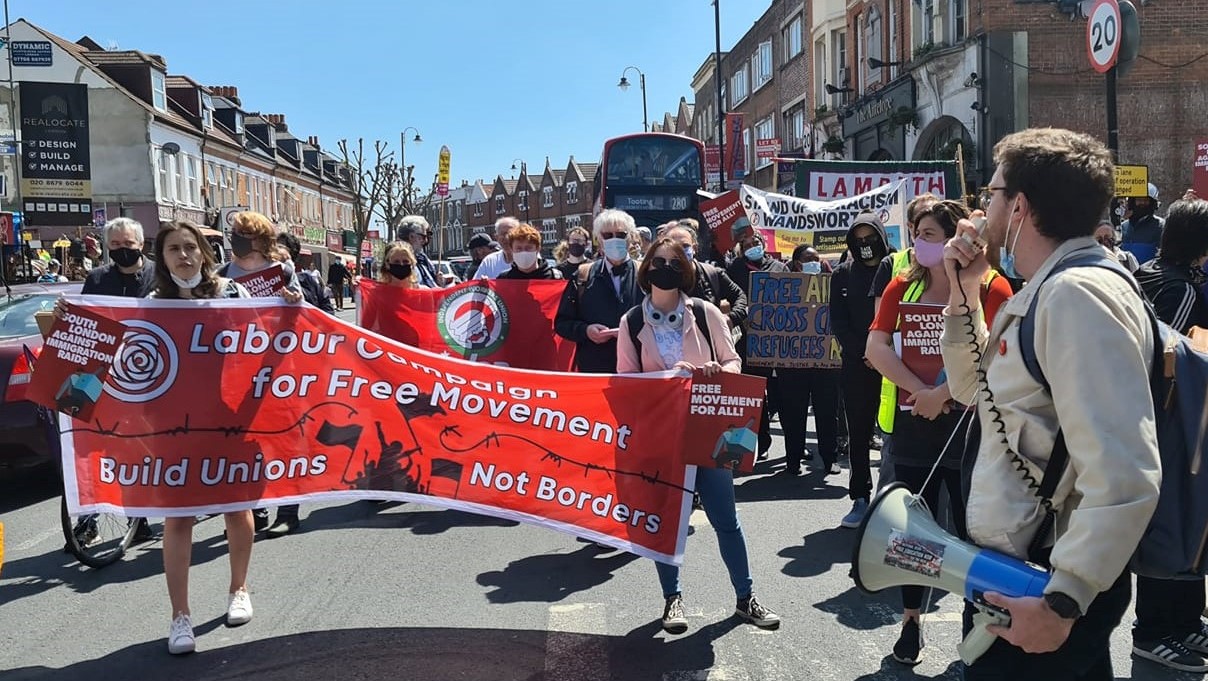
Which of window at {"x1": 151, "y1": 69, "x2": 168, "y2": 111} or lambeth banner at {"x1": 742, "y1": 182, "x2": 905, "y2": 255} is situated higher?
window at {"x1": 151, "y1": 69, "x2": 168, "y2": 111}

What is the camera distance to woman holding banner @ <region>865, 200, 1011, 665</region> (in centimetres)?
391

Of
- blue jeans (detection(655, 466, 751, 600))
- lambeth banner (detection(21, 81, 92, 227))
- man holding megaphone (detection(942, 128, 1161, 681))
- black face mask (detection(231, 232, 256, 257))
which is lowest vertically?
blue jeans (detection(655, 466, 751, 600))

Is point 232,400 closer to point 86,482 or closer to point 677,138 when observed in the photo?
point 86,482

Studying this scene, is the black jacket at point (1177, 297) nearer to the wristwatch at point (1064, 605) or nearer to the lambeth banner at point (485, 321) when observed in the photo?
the wristwatch at point (1064, 605)

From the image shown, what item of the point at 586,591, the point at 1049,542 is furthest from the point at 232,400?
the point at 1049,542

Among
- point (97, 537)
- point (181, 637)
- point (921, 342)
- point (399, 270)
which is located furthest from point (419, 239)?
point (921, 342)

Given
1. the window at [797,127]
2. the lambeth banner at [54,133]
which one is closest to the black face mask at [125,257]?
the lambeth banner at [54,133]

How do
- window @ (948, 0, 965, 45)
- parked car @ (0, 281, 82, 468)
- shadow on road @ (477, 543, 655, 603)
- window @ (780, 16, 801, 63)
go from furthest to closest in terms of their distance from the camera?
1. window @ (780, 16, 801, 63)
2. window @ (948, 0, 965, 45)
3. parked car @ (0, 281, 82, 468)
4. shadow on road @ (477, 543, 655, 603)

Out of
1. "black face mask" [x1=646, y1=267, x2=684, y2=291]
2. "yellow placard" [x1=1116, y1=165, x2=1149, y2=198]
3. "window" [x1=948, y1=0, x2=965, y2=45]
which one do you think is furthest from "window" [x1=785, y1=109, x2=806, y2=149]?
"black face mask" [x1=646, y1=267, x2=684, y2=291]

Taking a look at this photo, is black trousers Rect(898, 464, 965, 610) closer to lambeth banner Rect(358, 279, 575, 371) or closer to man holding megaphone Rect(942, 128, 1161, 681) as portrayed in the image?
man holding megaphone Rect(942, 128, 1161, 681)

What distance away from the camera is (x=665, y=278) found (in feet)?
14.5

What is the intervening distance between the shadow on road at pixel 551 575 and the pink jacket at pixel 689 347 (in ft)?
4.41

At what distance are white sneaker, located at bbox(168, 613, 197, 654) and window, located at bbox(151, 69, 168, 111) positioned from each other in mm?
41769

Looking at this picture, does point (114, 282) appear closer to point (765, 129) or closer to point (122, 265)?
point (122, 265)
